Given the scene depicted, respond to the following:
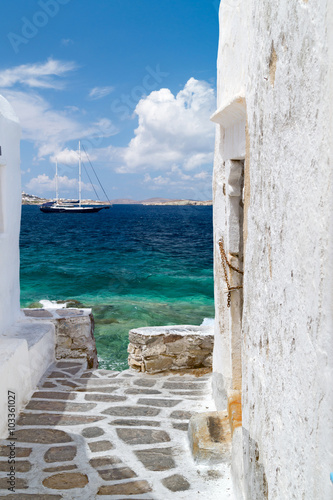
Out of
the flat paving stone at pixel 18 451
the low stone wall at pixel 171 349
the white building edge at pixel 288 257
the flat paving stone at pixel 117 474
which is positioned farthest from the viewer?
the low stone wall at pixel 171 349

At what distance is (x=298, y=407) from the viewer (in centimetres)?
183

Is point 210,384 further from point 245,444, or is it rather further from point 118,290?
point 118,290

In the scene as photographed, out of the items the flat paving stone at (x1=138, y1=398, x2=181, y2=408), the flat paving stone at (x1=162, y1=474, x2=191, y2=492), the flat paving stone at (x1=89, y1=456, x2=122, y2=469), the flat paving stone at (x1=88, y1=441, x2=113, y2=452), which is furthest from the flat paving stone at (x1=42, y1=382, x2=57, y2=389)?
the flat paving stone at (x1=162, y1=474, x2=191, y2=492)

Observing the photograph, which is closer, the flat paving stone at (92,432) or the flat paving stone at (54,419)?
the flat paving stone at (92,432)

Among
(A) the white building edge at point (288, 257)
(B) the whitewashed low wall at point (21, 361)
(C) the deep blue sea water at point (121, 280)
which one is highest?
(A) the white building edge at point (288, 257)

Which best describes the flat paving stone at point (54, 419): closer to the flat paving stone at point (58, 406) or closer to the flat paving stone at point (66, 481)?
the flat paving stone at point (58, 406)

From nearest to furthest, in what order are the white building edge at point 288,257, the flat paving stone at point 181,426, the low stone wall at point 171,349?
1. the white building edge at point 288,257
2. the flat paving stone at point 181,426
3. the low stone wall at point 171,349

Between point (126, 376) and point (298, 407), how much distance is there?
187 inches

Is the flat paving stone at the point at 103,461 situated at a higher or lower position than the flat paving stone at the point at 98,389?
higher

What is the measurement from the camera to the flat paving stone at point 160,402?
5203 millimetres

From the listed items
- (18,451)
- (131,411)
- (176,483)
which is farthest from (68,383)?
Result: (176,483)

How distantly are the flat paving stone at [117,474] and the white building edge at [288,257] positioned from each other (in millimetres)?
882

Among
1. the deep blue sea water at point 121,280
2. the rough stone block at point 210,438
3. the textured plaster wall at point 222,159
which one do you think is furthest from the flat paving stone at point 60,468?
the deep blue sea water at point 121,280

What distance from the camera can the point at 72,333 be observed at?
6.66 metres
